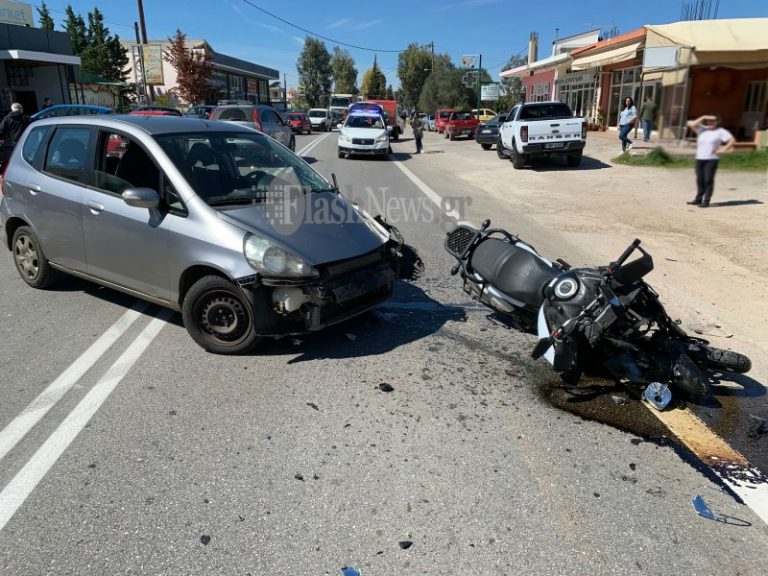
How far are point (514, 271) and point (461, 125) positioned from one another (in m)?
33.2

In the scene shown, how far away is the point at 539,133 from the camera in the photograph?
15.8m

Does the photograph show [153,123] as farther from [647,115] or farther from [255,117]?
[255,117]

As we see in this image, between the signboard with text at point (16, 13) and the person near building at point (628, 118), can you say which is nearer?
the person near building at point (628, 118)

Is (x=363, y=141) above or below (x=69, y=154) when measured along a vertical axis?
below

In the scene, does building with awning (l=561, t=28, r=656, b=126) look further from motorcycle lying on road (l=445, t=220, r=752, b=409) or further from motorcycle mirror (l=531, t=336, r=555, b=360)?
motorcycle mirror (l=531, t=336, r=555, b=360)

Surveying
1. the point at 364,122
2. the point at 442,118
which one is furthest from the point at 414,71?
the point at 364,122

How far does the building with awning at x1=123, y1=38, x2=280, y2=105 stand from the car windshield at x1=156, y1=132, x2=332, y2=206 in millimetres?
42101

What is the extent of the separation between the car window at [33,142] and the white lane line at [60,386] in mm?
1898

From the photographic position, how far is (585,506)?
2.82m

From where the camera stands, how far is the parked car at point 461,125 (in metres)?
35.9

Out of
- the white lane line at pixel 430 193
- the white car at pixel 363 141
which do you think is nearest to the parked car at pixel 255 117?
the white car at pixel 363 141

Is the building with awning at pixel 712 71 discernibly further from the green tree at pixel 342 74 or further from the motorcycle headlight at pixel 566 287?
the green tree at pixel 342 74

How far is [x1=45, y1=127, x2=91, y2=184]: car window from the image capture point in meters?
5.14

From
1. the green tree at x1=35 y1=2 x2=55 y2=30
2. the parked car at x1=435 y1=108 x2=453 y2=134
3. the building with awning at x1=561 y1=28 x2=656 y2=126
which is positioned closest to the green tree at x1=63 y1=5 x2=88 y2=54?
the green tree at x1=35 y1=2 x2=55 y2=30
